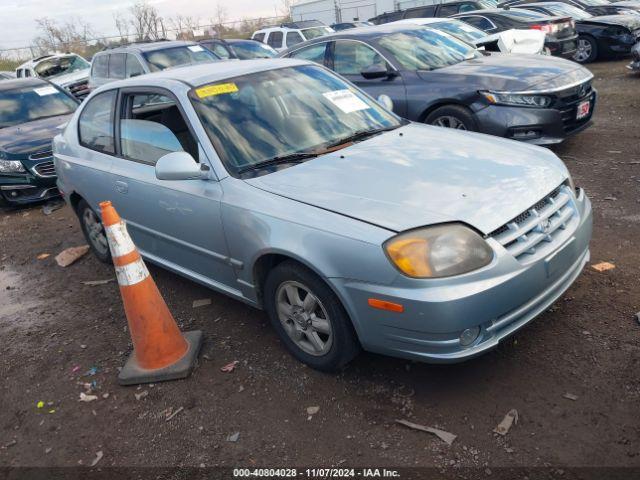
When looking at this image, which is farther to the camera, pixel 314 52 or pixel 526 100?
pixel 314 52

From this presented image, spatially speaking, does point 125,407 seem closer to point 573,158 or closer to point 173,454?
point 173,454

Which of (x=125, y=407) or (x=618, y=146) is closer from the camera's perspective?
(x=125, y=407)

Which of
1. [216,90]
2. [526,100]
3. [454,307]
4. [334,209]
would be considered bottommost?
[454,307]

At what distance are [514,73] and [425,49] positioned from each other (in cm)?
125

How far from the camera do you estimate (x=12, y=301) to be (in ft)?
15.8

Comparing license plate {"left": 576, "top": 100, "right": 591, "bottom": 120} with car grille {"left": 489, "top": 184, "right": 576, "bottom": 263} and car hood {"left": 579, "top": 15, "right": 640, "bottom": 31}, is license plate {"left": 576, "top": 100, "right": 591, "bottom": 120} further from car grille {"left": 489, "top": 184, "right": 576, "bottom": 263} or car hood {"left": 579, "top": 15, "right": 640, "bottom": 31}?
car hood {"left": 579, "top": 15, "right": 640, "bottom": 31}

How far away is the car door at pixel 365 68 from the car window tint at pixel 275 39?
10920mm

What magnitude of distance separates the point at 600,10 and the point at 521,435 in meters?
18.1

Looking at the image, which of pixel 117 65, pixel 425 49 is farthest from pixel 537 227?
pixel 117 65

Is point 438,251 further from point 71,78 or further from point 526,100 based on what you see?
point 71,78

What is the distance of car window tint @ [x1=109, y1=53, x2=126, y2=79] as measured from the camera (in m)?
10.7

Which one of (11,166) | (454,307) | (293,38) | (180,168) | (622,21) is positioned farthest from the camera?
(293,38)

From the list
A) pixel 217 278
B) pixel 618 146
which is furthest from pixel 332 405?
pixel 618 146

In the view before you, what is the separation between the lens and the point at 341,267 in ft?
8.59
